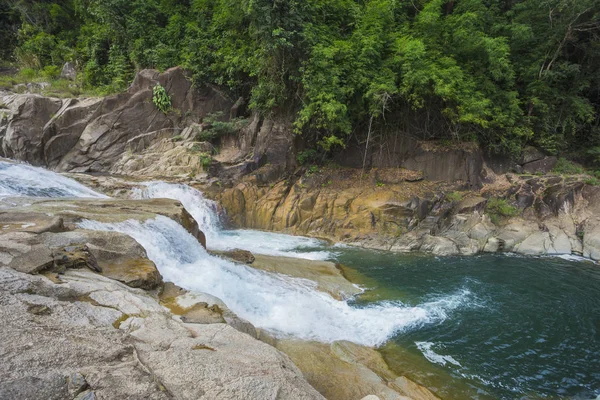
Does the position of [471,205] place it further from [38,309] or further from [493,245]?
[38,309]

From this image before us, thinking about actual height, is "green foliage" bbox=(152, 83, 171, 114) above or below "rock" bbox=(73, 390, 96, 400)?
above

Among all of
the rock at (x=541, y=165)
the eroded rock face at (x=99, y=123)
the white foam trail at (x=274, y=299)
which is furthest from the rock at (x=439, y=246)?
the eroded rock face at (x=99, y=123)

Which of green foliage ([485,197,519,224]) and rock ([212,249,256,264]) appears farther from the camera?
green foliage ([485,197,519,224])

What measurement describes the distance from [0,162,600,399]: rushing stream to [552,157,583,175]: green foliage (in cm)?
495

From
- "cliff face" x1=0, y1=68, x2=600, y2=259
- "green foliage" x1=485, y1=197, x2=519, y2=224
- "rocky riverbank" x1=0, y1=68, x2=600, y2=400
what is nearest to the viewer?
"rocky riverbank" x1=0, y1=68, x2=600, y2=400

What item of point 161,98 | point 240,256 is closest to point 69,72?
point 161,98

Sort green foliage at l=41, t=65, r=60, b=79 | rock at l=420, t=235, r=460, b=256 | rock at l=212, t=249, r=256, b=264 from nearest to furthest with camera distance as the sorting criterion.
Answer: rock at l=212, t=249, r=256, b=264 < rock at l=420, t=235, r=460, b=256 < green foliage at l=41, t=65, r=60, b=79

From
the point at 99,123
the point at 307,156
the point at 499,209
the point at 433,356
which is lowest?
the point at 433,356

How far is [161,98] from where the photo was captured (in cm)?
1783

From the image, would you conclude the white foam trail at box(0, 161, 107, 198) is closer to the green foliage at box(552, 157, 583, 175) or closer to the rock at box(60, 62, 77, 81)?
the rock at box(60, 62, 77, 81)

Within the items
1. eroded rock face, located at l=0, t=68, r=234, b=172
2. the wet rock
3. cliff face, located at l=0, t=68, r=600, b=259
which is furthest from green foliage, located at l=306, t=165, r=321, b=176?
the wet rock

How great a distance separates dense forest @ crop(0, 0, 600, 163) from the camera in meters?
13.1

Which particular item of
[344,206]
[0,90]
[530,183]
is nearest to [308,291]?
[344,206]

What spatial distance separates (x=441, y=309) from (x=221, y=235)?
8.63 meters
